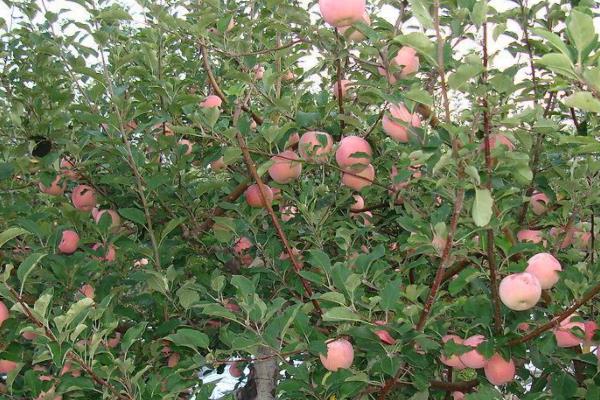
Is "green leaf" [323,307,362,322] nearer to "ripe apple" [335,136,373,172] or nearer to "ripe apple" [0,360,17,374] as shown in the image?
"ripe apple" [335,136,373,172]

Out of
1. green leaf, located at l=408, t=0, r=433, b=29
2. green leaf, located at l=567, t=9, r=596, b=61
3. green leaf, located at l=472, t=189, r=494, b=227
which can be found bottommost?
green leaf, located at l=472, t=189, r=494, b=227

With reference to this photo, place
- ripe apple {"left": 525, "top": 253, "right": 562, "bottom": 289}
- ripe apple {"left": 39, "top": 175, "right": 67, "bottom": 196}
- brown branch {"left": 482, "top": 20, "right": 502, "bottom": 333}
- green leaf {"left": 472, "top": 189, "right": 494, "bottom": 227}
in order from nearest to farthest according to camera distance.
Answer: green leaf {"left": 472, "top": 189, "right": 494, "bottom": 227}, brown branch {"left": 482, "top": 20, "right": 502, "bottom": 333}, ripe apple {"left": 525, "top": 253, "right": 562, "bottom": 289}, ripe apple {"left": 39, "top": 175, "right": 67, "bottom": 196}

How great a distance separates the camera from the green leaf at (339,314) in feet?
4.40

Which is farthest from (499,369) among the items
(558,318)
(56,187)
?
(56,187)

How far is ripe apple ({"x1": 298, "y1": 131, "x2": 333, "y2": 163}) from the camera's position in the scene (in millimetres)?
1737

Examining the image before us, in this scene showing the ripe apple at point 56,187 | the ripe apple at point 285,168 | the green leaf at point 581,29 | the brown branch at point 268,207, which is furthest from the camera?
the ripe apple at point 56,187

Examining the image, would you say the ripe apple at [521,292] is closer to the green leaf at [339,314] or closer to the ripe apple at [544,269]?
the ripe apple at [544,269]

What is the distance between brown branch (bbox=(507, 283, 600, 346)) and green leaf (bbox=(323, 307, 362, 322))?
39cm

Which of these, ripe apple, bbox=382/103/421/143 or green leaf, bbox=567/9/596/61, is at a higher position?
green leaf, bbox=567/9/596/61

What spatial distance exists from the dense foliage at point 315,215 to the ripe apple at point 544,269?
4cm

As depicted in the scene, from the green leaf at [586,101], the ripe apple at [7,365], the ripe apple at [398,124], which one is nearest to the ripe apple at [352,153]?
the ripe apple at [398,124]

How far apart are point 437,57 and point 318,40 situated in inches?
23.0

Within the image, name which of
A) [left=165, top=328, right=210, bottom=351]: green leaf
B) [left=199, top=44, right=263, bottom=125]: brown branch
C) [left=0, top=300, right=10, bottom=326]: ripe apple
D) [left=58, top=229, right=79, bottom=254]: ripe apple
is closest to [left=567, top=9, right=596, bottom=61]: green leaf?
[left=165, top=328, right=210, bottom=351]: green leaf

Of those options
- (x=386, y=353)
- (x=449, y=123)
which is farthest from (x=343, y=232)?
(x=449, y=123)
